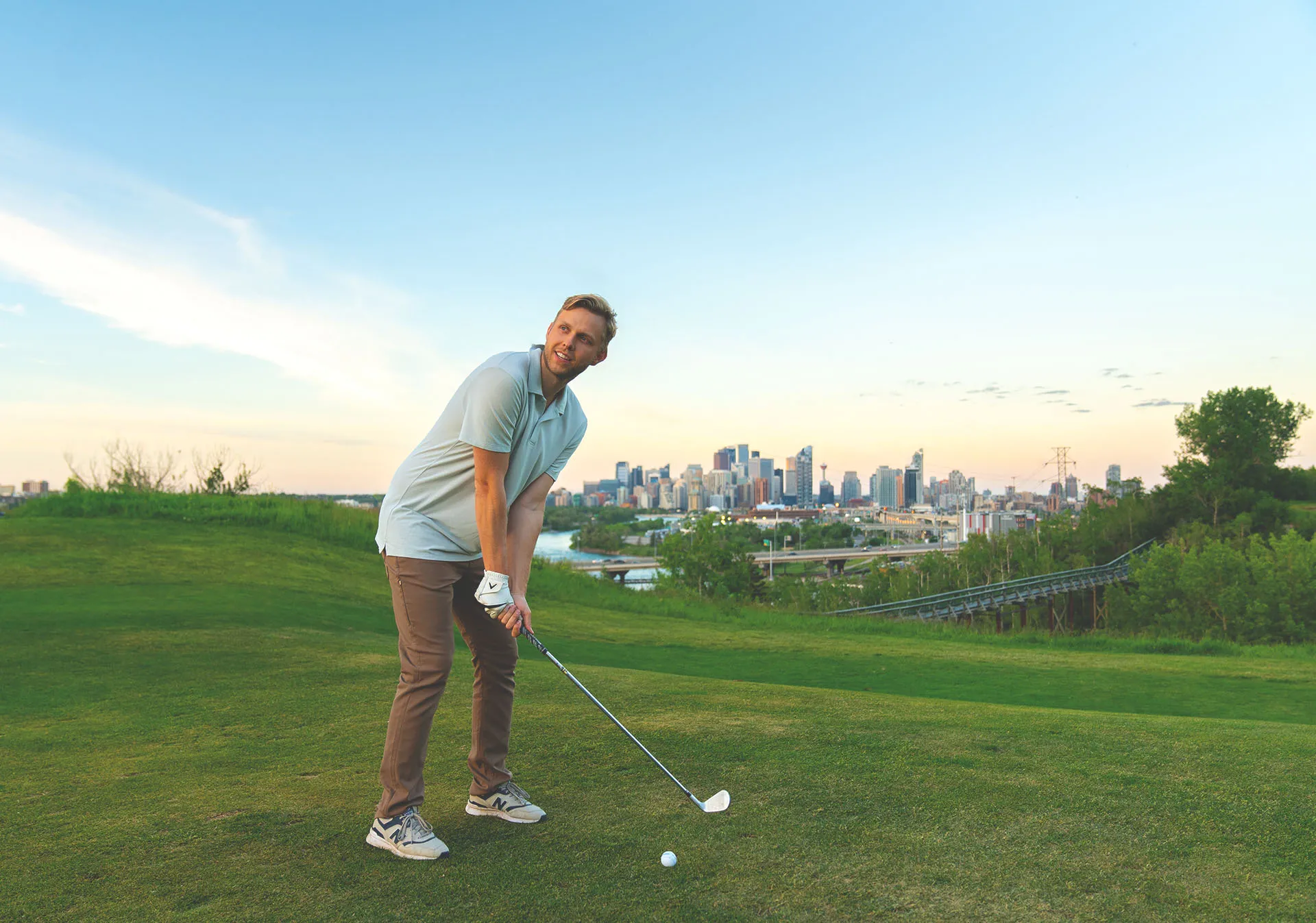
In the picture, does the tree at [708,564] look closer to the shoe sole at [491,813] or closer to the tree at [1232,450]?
the tree at [1232,450]

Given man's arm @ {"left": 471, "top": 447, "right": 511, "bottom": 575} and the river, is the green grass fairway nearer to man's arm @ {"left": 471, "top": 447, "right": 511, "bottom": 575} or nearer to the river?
man's arm @ {"left": 471, "top": 447, "right": 511, "bottom": 575}

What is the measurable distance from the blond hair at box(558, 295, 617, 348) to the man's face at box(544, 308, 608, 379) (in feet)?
0.05

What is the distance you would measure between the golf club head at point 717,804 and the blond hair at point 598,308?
193 cm

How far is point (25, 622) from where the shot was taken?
9492mm

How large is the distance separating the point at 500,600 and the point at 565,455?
84cm

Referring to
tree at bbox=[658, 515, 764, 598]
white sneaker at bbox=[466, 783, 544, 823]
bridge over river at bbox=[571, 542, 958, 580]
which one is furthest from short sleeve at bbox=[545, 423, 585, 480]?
bridge over river at bbox=[571, 542, 958, 580]

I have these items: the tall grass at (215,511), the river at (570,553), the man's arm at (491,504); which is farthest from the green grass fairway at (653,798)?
the river at (570,553)

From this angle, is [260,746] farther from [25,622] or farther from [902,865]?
[25,622]

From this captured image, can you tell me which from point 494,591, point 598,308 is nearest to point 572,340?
point 598,308

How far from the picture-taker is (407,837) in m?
3.14

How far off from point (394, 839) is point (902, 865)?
1832 mm

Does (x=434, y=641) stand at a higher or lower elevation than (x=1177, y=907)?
higher

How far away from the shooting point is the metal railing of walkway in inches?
1496

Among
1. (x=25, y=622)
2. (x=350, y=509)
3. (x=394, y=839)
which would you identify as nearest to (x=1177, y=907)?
→ (x=394, y=839)
